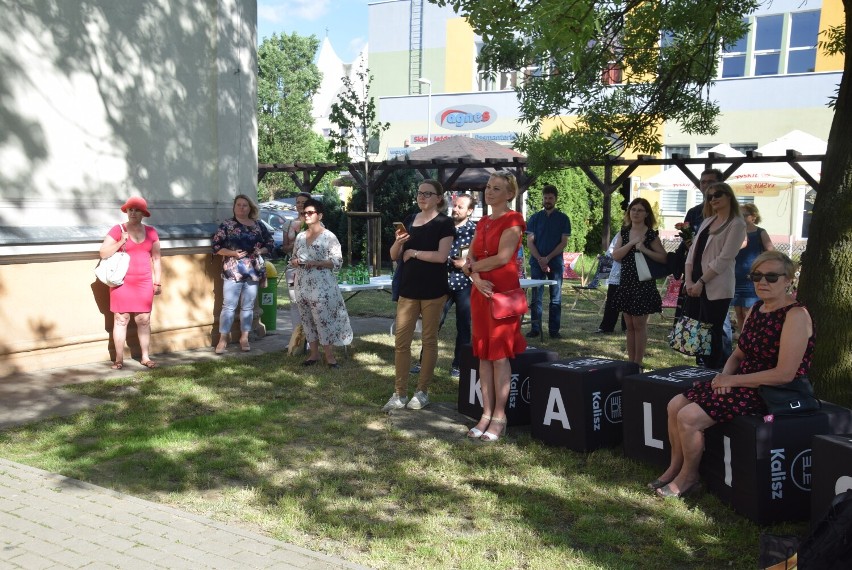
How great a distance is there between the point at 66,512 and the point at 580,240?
22373mm

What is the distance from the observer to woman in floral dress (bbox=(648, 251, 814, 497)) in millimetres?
4742

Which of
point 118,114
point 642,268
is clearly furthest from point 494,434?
point 118,114

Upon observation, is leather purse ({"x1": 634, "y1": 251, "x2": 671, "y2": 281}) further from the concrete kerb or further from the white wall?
the concrete kerb

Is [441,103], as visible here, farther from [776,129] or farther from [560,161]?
[560,161]

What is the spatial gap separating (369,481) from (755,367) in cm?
255

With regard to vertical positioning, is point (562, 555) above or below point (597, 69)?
below

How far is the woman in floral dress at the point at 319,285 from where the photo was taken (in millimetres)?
9055

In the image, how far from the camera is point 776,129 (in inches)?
1077

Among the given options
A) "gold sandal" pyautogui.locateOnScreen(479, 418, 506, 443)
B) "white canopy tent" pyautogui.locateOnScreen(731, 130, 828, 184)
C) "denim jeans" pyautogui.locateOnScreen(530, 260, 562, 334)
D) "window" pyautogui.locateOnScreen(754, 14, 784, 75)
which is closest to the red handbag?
"gold sandal" pyautogui.locateOnScreen(479, 418, 506, 443)

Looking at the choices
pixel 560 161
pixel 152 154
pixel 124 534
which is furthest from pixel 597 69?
pixel 124 534

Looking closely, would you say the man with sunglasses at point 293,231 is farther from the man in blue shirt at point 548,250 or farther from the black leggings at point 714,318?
the black leggings at point 714,318

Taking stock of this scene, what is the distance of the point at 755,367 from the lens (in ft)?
16.3

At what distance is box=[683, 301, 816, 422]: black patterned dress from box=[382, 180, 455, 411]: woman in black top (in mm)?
2728

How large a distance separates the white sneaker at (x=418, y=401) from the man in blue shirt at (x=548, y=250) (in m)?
4.31
